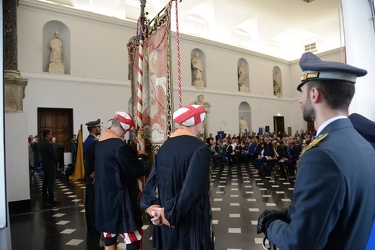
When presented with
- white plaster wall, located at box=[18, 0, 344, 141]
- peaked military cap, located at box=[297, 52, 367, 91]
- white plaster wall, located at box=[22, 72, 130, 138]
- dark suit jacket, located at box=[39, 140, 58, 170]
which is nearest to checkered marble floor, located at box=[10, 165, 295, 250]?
dark suit jacket, located at box=[39, 140, 58, 170]

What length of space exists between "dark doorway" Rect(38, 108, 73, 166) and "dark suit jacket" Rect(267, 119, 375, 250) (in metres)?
11.8

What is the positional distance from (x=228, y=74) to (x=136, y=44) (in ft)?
48.6

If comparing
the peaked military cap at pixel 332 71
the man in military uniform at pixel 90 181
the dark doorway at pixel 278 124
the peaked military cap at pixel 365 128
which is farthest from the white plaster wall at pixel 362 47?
the dark doorway at pixel 278 124

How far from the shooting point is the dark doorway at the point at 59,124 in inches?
444

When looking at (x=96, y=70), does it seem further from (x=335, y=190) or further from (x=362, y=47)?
(x=335, y=190)

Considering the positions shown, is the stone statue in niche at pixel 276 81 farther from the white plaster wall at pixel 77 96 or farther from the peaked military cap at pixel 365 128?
the peaked military cap at pixel 365 128

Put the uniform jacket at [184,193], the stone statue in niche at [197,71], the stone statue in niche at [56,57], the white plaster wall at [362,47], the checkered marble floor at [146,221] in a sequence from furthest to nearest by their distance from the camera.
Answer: the stone statue in niche at [197,71], the stone statue in niche at [56,57], the checkered marble floor at [146,221], the white plaster wall at [362,47], the uniform jacket at [184,193]

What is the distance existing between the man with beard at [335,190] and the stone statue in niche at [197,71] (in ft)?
50.2

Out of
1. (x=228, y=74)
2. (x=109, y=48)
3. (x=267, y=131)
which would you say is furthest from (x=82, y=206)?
(x=267, y=131)

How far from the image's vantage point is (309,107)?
1.01 meters

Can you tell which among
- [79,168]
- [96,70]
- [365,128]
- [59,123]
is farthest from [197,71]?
[365,128]

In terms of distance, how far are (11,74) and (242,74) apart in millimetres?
15804

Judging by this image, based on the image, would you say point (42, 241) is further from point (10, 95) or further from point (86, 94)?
point (86, 94)

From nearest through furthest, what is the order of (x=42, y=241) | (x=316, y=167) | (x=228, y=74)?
1. (x=316, y=167)
2. (x=42, y=241)
3. (x=228, y=74)
